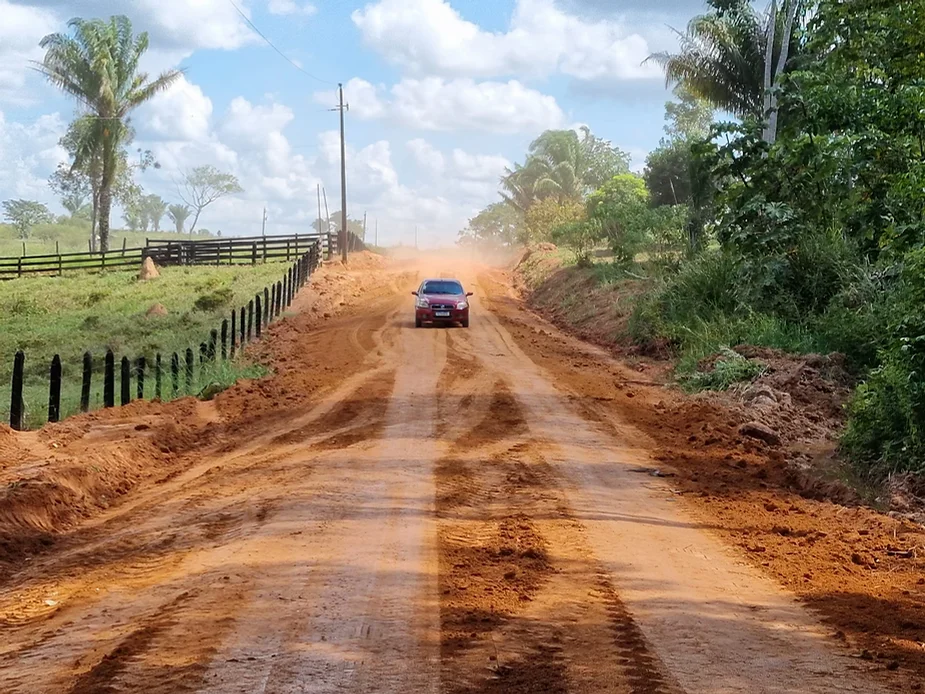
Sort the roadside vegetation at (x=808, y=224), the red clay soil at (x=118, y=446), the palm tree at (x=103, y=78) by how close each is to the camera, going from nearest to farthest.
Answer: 1. the red clay soil at (x=118, y=446)
2. the roadside vegetation at (x=808, y=224)
3. the palm tree at (x=103, y=78)

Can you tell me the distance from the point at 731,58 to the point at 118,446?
2997 centimetres

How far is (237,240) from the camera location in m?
56.3

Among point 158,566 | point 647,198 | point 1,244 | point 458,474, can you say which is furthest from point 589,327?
point 1,244

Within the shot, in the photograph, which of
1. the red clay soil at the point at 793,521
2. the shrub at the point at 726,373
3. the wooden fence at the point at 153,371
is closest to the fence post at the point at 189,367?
the wooden fence at the point at 153,371

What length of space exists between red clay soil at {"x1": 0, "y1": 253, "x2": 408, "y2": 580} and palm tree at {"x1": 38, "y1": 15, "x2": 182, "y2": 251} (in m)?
37.2

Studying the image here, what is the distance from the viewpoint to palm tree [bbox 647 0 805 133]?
114ft

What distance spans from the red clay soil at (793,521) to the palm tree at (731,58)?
20.7 m

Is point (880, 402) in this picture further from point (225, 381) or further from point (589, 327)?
point (589, 327)

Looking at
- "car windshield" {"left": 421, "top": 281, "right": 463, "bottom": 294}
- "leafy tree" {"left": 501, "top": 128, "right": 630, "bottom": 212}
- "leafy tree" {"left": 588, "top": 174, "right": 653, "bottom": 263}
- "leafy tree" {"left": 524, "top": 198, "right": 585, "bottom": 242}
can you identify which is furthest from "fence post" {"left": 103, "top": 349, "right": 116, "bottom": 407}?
"leafy tree" {"left": 501, "top": 128, "right": 630, "bottom": 212}

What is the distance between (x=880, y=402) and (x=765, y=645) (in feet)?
21.8

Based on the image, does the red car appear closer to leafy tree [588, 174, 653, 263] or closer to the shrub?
leafy tree [588, 174, 653, 263]

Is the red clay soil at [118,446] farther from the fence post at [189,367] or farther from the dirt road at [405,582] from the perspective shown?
the fence post at [189,367]

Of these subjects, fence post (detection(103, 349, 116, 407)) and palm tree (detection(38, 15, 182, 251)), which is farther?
palm tree (detection(38, 15, 182, 251))

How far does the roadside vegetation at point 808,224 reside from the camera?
11977mm
